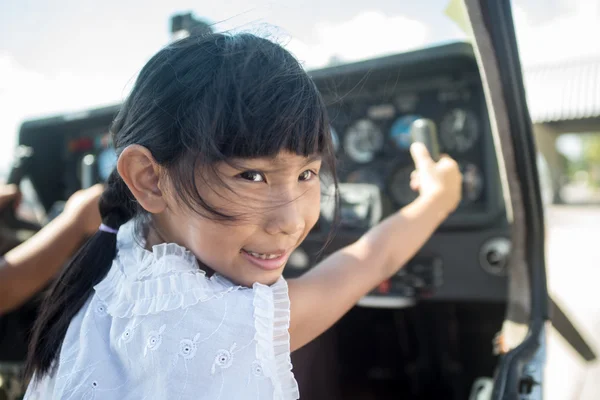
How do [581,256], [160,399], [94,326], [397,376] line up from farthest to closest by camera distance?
1. [581,256]
2. [397,376]
3. [94,326]
4. [160,399]

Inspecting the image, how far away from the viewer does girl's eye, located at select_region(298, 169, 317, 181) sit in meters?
0.78

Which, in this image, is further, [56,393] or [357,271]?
[357,271]

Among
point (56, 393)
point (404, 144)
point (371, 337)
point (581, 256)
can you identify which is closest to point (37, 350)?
point (56, 393)

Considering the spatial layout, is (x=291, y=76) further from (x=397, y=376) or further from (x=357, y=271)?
(x=397, y=376)

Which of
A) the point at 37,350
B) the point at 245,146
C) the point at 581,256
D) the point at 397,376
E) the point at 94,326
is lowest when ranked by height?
the point at 581,256

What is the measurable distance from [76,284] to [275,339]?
376 mm

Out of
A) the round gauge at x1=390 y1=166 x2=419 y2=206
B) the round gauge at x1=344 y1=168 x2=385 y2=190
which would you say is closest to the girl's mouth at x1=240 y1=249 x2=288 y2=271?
the round gauge at x1=390 y1=166 x2=419 y2=206

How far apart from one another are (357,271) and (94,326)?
44 cm

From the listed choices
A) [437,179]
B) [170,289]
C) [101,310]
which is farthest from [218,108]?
[437,179]

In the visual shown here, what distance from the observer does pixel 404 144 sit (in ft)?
7.28

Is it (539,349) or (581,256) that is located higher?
(539,349)

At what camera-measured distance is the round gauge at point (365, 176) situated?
2.25 metres

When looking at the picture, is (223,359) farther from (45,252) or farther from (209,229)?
(45,252)

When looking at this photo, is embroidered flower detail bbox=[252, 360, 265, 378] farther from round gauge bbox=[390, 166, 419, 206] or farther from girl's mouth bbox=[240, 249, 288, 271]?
round gauge bbox=[390, 166, 419, 206]
